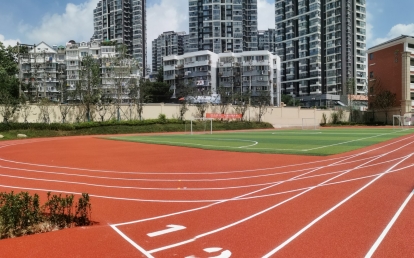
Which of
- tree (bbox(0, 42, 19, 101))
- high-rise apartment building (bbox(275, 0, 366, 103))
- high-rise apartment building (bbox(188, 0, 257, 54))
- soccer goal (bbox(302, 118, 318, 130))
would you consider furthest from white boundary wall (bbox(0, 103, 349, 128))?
high-rise apartment building (bbox(188, 0, 257, 54))

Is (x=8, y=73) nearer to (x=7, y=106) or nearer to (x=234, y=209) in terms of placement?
(x=7, y=106)

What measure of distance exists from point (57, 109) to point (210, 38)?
66.8 m

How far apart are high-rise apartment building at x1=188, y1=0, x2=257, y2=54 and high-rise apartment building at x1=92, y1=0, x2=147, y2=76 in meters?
23.4

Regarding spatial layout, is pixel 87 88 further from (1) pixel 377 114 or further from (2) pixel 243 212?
(1) pixel 377 114

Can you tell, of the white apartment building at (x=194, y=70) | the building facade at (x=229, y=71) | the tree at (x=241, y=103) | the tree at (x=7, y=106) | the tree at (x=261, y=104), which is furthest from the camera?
the white apartment building at (x=194, y=70)

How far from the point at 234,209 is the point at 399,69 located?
2385 inches

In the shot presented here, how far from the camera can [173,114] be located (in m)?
50.3

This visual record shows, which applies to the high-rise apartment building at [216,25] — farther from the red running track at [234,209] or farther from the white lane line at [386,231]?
the white lane line at [386,231]

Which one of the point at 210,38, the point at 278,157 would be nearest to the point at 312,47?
the point at 210,38

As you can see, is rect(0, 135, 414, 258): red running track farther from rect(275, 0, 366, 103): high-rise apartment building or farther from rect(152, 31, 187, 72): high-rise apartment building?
rect(152, 31, 187, 72): high-rise apartment building

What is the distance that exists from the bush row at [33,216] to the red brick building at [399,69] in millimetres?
61057

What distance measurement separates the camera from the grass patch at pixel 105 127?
3659 cm

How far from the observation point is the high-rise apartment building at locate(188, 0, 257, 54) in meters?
101


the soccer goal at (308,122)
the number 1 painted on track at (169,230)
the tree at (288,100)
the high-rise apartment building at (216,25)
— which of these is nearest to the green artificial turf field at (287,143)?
the number 1 painted on track at (169,230)
